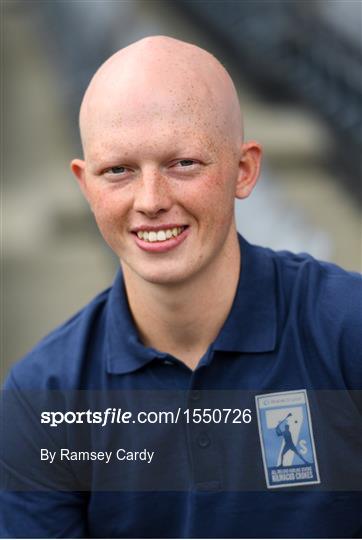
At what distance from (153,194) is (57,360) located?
14.5 inches

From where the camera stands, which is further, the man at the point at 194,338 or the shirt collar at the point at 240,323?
the shirt collar at the point at 240,323

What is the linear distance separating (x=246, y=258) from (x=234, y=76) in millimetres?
4630

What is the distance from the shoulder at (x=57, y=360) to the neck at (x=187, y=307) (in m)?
0.10

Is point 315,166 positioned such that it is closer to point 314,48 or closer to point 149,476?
point 314,48

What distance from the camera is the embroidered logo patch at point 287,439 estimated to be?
5.71ft

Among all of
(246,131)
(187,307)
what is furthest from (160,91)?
(246,131)

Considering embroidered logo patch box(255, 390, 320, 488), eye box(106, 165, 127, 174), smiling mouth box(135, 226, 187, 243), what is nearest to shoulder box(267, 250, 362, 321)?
embroidered logo patch box(255, 390, 320, 488)

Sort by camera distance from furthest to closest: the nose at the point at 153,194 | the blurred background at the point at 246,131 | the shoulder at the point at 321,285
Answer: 1. the blurred background at the point at 246,131
2. the shoulder at the point at 321,285
3. the nose at the point at 153,194

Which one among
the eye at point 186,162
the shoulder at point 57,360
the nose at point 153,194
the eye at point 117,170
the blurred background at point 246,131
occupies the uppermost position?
the blurred background at point 246,131

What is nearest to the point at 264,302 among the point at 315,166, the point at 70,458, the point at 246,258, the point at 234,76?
the point at 246,258

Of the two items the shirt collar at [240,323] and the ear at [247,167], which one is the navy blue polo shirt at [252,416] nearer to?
the shirt collar at [240,323]

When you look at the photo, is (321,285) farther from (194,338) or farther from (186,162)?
(186,162)

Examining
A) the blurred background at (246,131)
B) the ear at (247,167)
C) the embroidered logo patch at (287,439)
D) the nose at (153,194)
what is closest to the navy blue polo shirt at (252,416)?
the embroidered logo patch at (287,439)

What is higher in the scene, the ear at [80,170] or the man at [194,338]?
the ear at [80,170]
